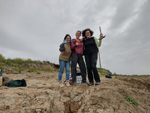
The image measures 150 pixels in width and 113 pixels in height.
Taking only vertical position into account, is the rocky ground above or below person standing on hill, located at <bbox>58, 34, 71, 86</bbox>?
below

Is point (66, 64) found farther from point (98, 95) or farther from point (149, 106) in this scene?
point (149, 106)

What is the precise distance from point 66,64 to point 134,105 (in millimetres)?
2565

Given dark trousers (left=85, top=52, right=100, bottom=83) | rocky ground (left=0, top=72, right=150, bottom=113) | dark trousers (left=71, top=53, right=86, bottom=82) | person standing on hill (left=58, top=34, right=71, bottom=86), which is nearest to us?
rocky ground (left=0, top=72, right=150, bottom=113)

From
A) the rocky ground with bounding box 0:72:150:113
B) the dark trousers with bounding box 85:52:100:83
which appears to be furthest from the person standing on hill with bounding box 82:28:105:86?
the rocky ground with bounding box 0:72:150:113

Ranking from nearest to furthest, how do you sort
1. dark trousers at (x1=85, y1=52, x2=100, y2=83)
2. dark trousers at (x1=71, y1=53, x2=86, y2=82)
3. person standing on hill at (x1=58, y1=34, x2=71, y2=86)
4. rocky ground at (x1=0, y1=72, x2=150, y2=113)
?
rocky ground at (x1=0, y1=72, x2=150, y2=113) < dark trousers at (x1=85, y1=52, x2=100, y2=83) < dark trousers at (x1=71, y1=53, x2=86, y2=82) < person standing on hill at (x1=58, y1=34, x2=71, y2=86)

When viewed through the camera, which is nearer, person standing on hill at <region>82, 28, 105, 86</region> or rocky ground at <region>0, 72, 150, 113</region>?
rocky ground at <region>0, 72, 150, 113</region>

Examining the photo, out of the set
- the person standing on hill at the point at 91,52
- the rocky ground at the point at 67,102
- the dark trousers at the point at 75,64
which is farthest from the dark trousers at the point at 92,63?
the rocky ground at the point at 67,102

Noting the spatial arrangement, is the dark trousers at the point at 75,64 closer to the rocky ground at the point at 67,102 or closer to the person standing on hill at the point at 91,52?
the person standing on hill at the point at 91,52

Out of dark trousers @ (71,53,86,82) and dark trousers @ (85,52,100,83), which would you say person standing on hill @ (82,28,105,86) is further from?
dark trousers @ (71,53,86,82)

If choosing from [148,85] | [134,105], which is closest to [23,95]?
[134,105]

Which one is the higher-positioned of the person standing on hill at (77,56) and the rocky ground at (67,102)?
the person standing on hill at (77,56)

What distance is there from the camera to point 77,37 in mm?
3895

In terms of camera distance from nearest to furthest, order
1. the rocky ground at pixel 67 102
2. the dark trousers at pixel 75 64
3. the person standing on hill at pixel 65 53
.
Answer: the rocky ground at pixel 67 102, the dark trousers at pixel 75 64, the person standing on hill at pixel 65 53

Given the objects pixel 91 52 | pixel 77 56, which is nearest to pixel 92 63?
pixel 91 52
